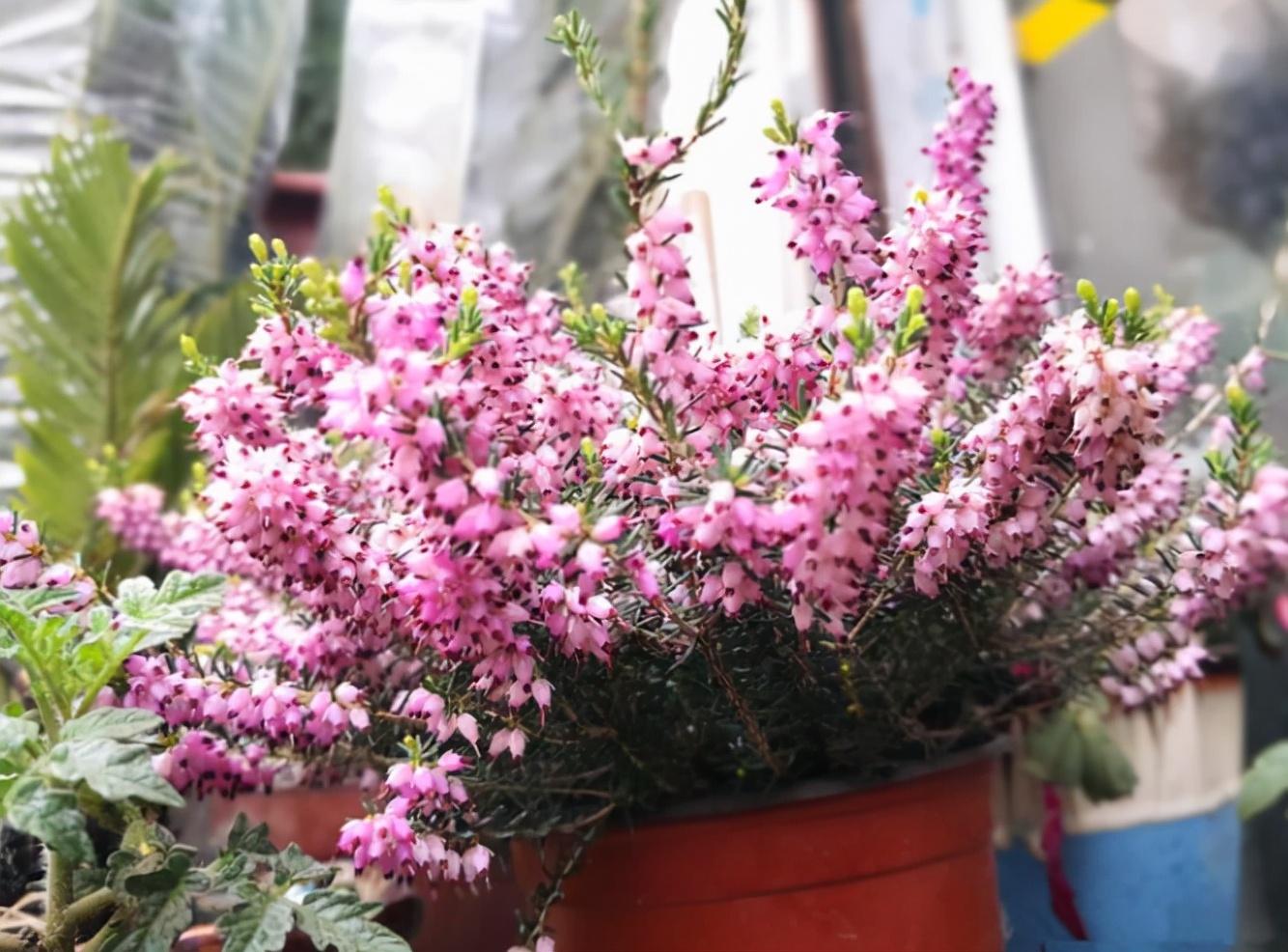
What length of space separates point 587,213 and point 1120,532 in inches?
37.8

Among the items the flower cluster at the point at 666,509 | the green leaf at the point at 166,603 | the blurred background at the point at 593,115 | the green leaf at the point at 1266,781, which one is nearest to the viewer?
the flower cluster at the point at 666,509

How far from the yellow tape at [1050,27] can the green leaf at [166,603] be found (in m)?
1.31

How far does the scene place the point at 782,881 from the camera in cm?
56

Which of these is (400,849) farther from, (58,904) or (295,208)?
(295,208)

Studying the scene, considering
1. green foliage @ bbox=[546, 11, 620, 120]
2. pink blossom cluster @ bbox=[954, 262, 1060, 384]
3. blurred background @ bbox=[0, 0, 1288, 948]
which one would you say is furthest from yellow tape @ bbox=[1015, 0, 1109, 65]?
green foliage @ bbox=[546, 11, 620, 120]

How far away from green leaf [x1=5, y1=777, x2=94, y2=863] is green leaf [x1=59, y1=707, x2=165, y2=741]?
0.09 feet

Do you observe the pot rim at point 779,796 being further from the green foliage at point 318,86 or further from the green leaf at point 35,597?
the green foliage at point 318,86

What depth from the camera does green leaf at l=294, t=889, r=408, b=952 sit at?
461 mm

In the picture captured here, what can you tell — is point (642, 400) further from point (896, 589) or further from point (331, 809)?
point (331, 809)

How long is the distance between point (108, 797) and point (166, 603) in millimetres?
122

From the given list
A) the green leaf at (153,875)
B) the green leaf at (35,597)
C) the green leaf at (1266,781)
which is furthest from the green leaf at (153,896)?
the green leaf at (1266,781)

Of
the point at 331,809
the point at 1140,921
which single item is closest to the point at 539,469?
the point at 331,809

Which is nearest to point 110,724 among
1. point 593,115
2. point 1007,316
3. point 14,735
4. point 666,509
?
point 14,735

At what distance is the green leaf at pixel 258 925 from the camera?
0.45 metres
